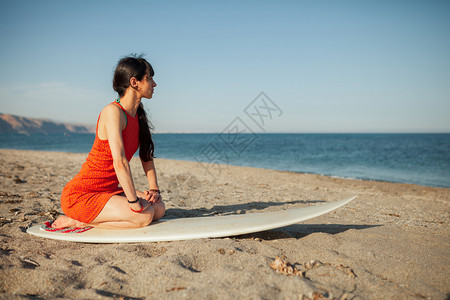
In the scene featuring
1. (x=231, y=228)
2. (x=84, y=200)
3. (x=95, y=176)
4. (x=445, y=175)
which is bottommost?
(x=445, y=175)

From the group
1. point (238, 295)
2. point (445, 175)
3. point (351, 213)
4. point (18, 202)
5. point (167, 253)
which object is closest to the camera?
point (238, 295)

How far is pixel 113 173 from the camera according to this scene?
8.06 feet

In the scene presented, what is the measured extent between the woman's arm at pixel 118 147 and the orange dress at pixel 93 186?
14 cm

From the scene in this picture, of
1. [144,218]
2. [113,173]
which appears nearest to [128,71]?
[113,173]

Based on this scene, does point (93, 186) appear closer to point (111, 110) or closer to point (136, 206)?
point (136, 206)

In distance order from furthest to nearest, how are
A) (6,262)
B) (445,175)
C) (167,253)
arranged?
(445,175) < (167,253) < (6,262)

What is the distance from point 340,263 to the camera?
1.90 m

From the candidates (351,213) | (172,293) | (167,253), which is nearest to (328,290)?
(172,293)

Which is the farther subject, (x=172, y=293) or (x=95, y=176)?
(x=95, y=176)

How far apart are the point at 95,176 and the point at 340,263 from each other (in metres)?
2.08

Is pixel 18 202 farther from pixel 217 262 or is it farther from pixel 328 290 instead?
pixel 328 290

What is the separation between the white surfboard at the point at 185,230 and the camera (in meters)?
2.25

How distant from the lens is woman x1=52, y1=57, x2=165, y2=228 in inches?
89.4

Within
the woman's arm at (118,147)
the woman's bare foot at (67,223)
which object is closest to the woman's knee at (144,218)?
the woman's arm at (118,147)
